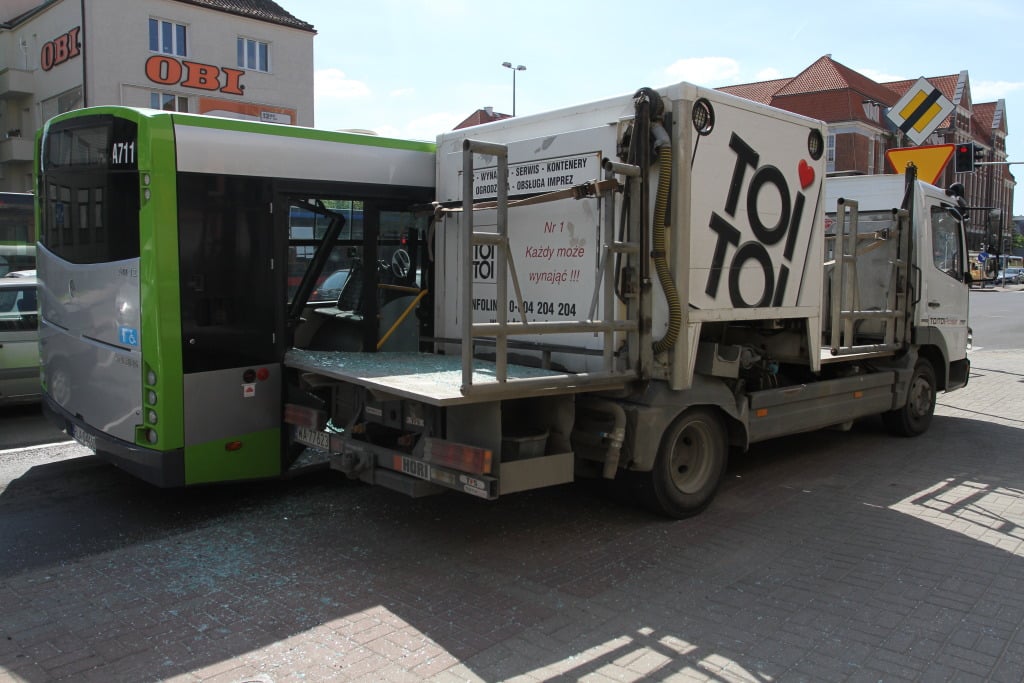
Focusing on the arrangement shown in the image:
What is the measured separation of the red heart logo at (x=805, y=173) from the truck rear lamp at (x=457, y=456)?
350cm

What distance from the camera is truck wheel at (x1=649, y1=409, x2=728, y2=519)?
18.8 feet

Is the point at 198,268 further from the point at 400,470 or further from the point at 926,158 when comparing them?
the point at 926,158

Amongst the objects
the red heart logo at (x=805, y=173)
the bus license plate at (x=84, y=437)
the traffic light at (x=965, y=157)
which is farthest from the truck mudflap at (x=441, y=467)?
the traffic light at (x=965, y=157)

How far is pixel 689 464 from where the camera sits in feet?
20.1

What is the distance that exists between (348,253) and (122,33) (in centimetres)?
3521

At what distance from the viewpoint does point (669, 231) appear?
17.7 feet

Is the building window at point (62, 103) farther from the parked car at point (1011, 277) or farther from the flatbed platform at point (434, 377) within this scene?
the parked car at point (1011, 277)

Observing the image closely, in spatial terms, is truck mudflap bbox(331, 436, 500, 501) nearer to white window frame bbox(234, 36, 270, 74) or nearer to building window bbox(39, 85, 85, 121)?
building window bbox(39, 85, 85, 121)

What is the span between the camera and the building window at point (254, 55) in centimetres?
4000

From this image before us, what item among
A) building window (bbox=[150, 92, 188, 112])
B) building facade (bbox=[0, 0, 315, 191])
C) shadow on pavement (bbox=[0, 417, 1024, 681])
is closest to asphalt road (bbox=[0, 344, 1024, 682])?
shadow on pavement (bbox=[0, 417, 1024, 681])

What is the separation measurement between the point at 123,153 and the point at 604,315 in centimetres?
336

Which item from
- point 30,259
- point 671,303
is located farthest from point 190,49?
point 671,303

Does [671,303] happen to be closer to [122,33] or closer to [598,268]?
[598,268]

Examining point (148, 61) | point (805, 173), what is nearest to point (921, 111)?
point (805, 173)
